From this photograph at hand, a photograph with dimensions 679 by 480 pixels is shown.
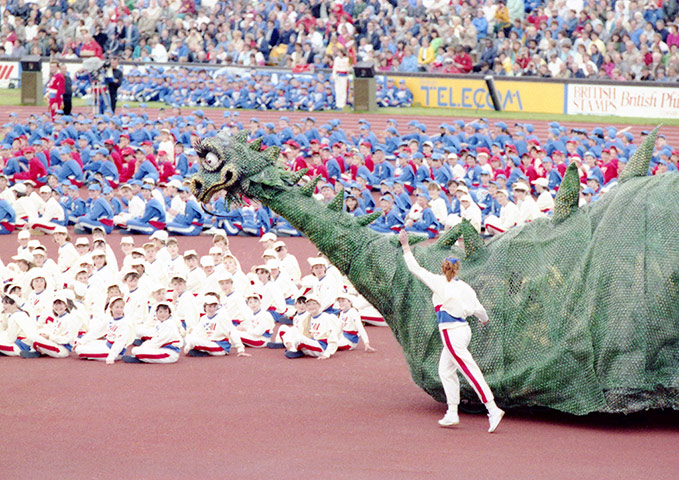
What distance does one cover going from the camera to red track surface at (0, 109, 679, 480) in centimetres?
927

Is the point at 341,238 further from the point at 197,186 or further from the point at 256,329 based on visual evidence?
the point at 256,329

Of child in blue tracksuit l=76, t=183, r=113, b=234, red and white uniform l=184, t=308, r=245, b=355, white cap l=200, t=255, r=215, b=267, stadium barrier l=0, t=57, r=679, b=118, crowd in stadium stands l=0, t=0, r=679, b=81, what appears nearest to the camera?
red and white uniform l=184, t=308, r=245, b=355

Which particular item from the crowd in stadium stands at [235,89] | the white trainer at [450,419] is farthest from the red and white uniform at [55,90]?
the white trainer at [450,419]

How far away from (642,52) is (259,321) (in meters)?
19.9

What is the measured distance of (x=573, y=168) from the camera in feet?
34.8

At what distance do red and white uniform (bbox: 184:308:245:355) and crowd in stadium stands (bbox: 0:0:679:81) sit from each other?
19.7 m

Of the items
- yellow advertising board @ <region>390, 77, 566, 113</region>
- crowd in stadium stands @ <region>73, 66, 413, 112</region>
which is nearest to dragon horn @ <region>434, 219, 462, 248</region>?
yellow advertising board @ <region>390, 77, 566, 113</region>

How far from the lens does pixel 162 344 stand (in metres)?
13.5

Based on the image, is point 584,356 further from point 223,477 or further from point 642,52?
point 642,52

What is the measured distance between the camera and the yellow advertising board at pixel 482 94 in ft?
107

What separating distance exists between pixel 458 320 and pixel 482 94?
→ 23.9 meters

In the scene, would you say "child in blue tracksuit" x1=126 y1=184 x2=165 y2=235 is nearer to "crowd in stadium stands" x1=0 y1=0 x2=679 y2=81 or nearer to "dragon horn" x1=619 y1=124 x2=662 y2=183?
"dragon horn" x1=619 y1=124 x2=662 y2=183

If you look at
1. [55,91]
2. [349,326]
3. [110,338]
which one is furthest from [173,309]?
[55,91]

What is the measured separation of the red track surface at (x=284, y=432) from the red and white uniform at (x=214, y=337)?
35.8 inches
